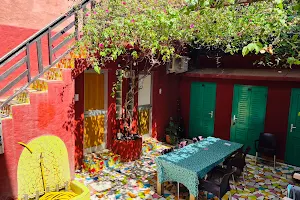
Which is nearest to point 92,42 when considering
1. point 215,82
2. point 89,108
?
point 89,108

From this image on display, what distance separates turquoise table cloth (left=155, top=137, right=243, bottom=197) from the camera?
15.4ft

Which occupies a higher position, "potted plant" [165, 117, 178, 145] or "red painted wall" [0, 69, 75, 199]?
"red painted wall" [0, 69, 75, 199]

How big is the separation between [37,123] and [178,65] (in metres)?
5.30

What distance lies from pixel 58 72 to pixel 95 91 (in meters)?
1.76

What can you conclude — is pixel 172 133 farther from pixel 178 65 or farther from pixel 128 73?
pixel 128 73

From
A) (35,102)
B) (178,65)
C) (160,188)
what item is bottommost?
(160,188)

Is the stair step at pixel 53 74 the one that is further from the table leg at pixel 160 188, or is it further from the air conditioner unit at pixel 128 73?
the table leg at pixel 160 188

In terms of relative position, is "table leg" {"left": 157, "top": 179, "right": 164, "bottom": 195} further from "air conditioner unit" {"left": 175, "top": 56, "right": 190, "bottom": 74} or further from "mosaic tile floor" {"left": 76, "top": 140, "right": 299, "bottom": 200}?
"air conditioner unit" {"left": 175, "top": 56, "right": 190, "bottom": 74}

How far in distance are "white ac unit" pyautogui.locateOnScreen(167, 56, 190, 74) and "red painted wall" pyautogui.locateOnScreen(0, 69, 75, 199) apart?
4.20 m

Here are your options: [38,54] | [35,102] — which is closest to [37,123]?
[35,102]

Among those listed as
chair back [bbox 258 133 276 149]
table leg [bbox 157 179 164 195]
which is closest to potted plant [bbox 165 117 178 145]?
chair back [bbox 258 133 276 149]

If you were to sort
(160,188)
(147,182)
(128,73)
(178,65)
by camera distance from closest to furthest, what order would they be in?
(160,188), (147,182), (128,73), (178,65)

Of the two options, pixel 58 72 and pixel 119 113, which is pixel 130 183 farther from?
pixel 58 72

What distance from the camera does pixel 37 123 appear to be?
4.77 metres
